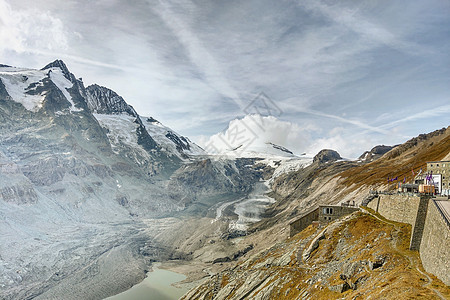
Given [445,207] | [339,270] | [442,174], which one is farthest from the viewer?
[442,174]

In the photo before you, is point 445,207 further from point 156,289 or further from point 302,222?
point 156,289

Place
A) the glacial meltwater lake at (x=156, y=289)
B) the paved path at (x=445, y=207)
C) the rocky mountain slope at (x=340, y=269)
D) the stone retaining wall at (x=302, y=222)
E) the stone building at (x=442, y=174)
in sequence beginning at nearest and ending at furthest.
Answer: the rocky mountain slope at (x=340, y=269) < the paved path at (x=445, y=207) < the stone building at (x=442, y=174) < the stone retaining wall at (x=302, y=222) < the glacial meltwater lake at (x=156, y=289)

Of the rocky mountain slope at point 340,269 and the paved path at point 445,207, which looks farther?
the paved path at point 445,207

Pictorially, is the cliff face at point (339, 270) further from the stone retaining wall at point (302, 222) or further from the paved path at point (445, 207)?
the stone retaining wall at point (302, 222)

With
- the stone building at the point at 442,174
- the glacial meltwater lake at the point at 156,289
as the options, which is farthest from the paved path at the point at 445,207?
the glacial meltwater lake at the point at 156,289

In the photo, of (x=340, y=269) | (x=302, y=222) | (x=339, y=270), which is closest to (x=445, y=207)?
(x=340, y=269)

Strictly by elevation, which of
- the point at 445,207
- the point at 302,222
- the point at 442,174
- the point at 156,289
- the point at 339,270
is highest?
the point at 442,174

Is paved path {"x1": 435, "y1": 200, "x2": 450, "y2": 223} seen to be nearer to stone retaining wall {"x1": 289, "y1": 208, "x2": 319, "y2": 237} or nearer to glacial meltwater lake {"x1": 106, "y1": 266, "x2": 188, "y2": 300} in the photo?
stone retaining wall {"x1": 289, "y1": 208, "x2": 319, "y2": 237}

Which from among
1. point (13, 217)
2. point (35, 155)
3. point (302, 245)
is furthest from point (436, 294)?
point (35, 155)
